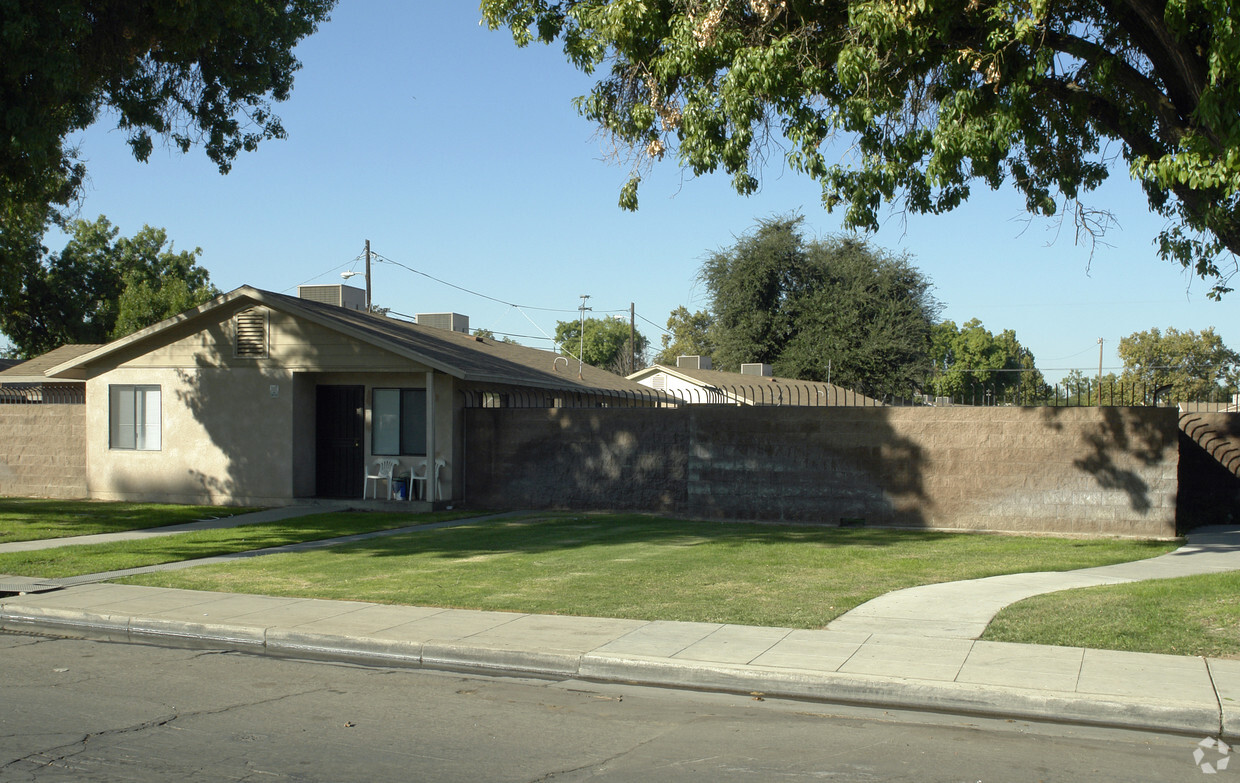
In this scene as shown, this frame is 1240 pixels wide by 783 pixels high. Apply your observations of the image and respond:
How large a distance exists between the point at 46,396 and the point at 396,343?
12686 millimetres

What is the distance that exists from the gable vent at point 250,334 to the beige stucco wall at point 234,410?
16cm

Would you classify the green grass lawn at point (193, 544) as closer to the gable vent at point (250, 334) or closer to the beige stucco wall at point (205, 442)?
the beige stucco wall at point (205, 442)

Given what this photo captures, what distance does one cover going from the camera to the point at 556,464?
797 inches

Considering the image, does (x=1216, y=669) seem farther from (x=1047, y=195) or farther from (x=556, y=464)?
(x=556, y=464)

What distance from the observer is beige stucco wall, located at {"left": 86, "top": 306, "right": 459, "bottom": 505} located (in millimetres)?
20719

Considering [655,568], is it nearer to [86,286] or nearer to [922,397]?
[922,397]

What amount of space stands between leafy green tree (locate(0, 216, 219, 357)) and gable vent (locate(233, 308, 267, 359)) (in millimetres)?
26672

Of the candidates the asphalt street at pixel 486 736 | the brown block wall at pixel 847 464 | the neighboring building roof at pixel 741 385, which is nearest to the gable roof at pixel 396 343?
the brown block wall at pixel 847 464

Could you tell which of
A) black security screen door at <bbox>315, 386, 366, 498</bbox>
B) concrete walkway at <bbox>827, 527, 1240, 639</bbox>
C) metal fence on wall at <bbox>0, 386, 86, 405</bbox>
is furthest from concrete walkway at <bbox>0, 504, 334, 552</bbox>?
concrete walkway at <bbox>827, 527, 1240, 639</bbox>

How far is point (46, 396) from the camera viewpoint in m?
26.8

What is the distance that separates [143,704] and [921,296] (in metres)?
45.6

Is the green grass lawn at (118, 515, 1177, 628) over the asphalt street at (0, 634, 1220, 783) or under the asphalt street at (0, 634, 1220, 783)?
over

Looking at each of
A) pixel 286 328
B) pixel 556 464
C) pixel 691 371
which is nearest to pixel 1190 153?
pixel 556 464

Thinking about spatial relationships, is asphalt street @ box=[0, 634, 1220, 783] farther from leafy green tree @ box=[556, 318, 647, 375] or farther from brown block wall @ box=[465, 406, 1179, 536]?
leafy green tree @ box=[556, 318, 647, 375]
